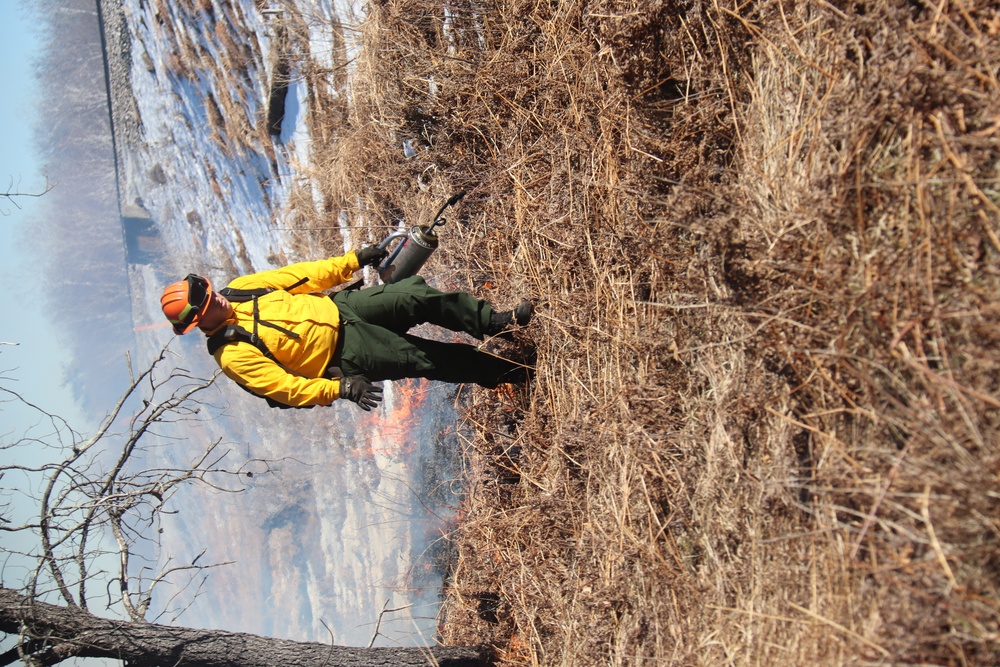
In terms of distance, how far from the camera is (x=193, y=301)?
11.2ft

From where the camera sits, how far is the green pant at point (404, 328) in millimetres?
3746

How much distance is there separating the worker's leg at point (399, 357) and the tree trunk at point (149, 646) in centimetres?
178

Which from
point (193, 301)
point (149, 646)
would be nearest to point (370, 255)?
point (193, 301)

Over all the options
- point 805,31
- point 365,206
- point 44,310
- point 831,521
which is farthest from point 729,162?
point 44,310

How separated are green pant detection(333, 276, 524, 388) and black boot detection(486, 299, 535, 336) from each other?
4 cm

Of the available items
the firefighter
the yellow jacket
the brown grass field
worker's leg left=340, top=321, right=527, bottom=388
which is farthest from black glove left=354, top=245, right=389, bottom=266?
the brown grass field

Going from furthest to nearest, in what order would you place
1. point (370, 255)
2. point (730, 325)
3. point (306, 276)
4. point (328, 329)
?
point (370, 255)
point (306, 276)
point (328, 329)
point (730, 325)

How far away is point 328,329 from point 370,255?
0.58m

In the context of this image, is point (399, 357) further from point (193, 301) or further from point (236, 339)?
point (193, 301)

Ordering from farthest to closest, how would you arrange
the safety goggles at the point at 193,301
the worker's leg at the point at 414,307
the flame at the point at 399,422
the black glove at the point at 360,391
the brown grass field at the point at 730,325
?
the flame at the point at 399,422
the worker's leg at the point at 414,307
the black glove at the point at 360,391
the safety goggles at the point at 193,301
the brown grass field at the point at 730,325

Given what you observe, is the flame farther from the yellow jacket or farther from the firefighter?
the yellow jacket

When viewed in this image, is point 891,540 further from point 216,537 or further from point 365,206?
point 216,537

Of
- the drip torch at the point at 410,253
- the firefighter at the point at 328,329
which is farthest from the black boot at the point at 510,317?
the drip torch at the point at 410,253

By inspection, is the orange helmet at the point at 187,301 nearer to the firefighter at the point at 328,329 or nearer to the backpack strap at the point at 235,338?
the firefighter at the point at 328,329
